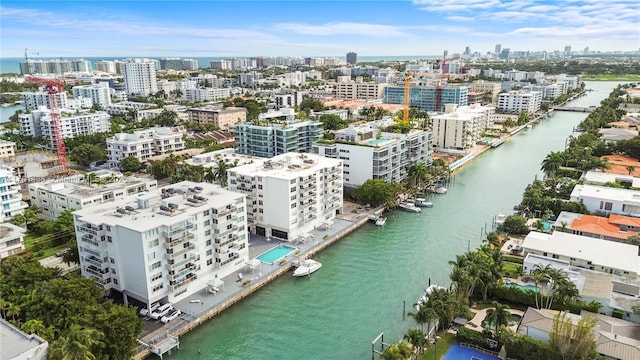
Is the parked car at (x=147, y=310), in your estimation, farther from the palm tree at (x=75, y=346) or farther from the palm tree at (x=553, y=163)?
the palm tree at (x=553, y=163)

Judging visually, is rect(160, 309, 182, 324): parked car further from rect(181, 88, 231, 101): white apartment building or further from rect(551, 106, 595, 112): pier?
rect(551, 106, 595, 112): pier

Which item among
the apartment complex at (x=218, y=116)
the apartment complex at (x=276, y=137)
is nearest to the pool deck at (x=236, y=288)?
the apartment complex at (x=276, y=137)

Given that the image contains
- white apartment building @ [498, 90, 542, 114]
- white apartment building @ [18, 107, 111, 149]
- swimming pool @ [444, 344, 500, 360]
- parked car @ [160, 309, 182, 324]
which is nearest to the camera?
swimming pool @ [444, 344, 500, 360]

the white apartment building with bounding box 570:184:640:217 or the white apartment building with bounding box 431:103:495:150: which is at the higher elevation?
the white apartment building with bounding box 431:103:495:150

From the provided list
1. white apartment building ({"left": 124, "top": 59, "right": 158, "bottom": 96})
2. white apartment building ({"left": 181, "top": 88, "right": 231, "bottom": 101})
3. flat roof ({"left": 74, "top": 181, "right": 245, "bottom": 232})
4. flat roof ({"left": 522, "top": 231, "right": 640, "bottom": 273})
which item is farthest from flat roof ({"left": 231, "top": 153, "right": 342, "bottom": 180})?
white apartment building ({"left": 124, "top": 59, "right": 158, "bottom": 96})

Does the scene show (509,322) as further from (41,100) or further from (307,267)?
(41,100)

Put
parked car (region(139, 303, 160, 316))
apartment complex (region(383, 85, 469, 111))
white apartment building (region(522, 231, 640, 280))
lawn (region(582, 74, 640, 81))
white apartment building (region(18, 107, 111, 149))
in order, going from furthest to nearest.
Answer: lawn (region(582, 74, 640, 81))
apartment complex (region(383, 85, 469, 111))
white apartment building (region(18, 107, 111, 149))
white apartment building (region(522, 231, 640, 280))
parked car (region(139, 303, 160, 316))

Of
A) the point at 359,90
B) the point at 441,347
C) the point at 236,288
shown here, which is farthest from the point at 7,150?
the point at 359,90

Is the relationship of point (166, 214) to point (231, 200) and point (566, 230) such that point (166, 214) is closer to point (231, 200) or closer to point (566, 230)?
point (231, 200)
